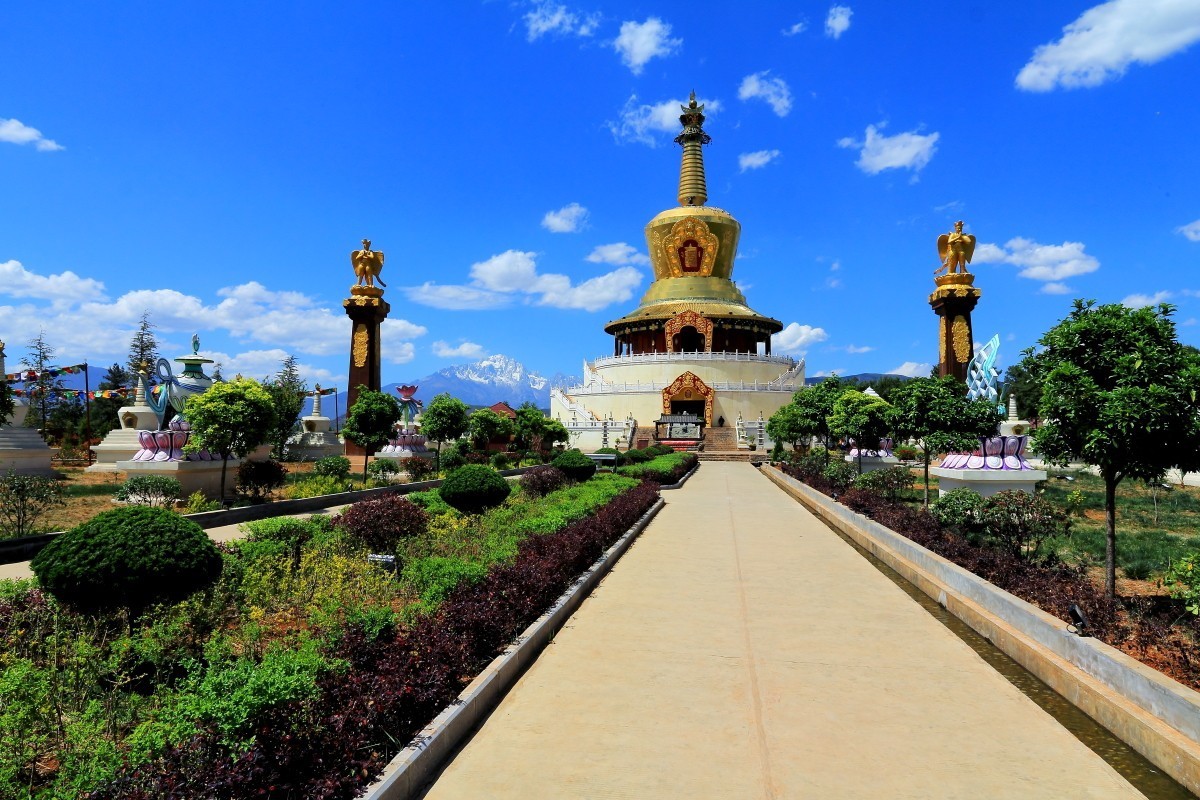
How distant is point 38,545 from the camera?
42.1ft

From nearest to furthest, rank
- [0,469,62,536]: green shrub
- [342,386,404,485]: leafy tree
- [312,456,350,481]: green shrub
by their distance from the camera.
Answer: [0,469,62,536]: green shrub
[312,456,350,481]: green shrub
[342,386,404,485]: leafy tree

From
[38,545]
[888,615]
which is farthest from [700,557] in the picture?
[38,545]

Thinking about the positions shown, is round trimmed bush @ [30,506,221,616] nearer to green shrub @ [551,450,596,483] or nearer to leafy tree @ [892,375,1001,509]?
leafy tree @ [892,375,1001,509]

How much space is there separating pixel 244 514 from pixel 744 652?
14292 millimetres

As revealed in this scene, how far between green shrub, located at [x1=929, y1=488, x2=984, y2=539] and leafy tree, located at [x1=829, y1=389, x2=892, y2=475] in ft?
33.0

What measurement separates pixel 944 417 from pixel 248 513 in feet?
57.1

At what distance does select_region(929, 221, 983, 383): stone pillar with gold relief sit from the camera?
143 feet

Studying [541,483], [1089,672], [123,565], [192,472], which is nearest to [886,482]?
[541,483]

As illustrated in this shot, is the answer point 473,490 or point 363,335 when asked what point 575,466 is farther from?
point 363,335

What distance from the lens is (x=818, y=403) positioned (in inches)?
1282

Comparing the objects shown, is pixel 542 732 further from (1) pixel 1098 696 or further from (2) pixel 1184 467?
(2) pixel 1184 467

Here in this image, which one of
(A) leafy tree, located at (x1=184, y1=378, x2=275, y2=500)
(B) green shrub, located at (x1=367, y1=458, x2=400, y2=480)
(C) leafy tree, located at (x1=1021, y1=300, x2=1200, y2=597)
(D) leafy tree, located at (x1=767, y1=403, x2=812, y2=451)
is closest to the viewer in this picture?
(C) leafy tree, located at (x1=1021, y1=300, x2=1200, y2=597)

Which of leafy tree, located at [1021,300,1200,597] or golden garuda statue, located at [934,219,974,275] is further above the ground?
golden garuda statue, located at [934,219,974,275]

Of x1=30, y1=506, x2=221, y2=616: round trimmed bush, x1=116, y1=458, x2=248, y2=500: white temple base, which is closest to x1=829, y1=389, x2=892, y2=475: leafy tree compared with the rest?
x1=116, y1=458, x2=248, y2=500: white temple base
